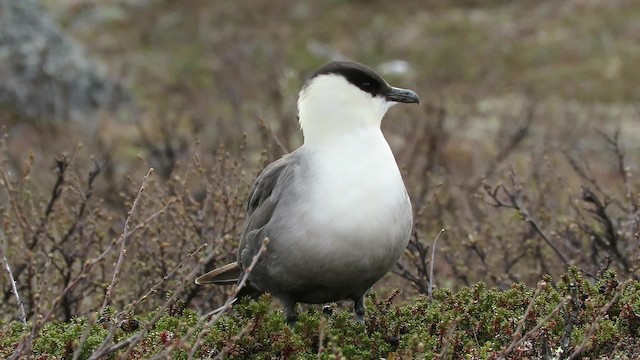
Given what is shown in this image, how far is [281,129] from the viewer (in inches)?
382

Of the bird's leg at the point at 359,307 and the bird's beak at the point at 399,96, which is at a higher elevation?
the bird's beak at the point at 399,96

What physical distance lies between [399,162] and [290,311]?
16.4ft

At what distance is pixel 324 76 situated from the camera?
4359mm

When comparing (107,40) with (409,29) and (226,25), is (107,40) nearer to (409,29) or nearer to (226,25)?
(226,25)

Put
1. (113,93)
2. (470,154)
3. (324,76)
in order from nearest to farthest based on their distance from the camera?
(324,76) → (470,154) → (113,93)

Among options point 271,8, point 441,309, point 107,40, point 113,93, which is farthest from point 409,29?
point 441,309

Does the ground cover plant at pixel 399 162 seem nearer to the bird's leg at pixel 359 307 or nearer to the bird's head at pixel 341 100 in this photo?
the bird's leg at pixel 359 307

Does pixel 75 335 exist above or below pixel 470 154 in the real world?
above

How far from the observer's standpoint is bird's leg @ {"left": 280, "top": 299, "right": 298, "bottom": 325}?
14.1 ft

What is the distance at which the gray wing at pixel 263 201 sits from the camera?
427cm

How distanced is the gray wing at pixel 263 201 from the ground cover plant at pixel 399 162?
28cm

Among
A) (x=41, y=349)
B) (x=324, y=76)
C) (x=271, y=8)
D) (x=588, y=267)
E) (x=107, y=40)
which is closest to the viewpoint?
(x=41, y=349)

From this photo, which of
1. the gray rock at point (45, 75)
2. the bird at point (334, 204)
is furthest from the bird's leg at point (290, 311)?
the gray rock at point (45, 75)

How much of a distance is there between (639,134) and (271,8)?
14.7 m
